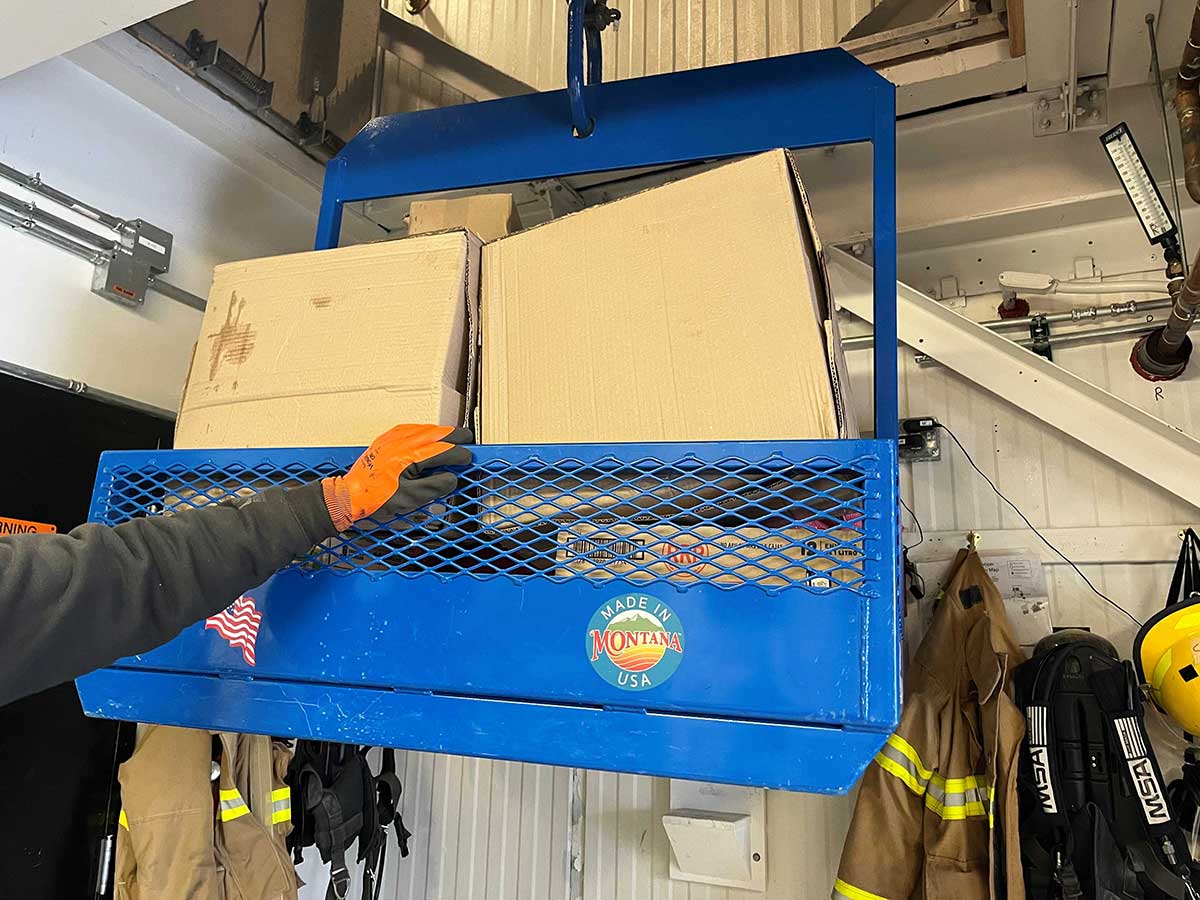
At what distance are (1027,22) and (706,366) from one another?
3.84 ft

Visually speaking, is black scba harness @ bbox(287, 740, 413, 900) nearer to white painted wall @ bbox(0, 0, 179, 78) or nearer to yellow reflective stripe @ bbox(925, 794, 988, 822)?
yellow reflective stripe @ bbox(925, 794, 988, 822)

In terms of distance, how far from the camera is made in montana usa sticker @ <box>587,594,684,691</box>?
42.4 inches

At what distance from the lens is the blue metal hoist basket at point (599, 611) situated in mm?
1031

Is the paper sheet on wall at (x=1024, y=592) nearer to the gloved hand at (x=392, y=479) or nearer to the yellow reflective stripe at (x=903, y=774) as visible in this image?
the yellow reflective stripe at (x=903, y=774)

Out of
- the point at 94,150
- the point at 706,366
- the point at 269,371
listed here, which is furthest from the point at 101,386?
the point at 706,366

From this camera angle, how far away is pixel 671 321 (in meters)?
1.24

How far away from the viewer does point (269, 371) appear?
1.41m

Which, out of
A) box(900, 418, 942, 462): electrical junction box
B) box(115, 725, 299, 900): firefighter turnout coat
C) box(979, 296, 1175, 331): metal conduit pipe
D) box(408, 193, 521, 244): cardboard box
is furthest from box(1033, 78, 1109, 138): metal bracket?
box(115, 725, 299, 900): firefighter turnout coat

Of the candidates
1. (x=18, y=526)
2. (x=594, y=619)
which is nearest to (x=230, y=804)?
(x=18, y=526)

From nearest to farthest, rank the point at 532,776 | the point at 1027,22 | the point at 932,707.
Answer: the point at 1027,22
the point at 932,707
the point at 532,776

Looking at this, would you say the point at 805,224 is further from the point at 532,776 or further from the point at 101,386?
the point at 532,776

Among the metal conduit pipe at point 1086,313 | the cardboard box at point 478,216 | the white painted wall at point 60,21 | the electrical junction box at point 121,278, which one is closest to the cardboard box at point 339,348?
the cardboard box at point 478,216

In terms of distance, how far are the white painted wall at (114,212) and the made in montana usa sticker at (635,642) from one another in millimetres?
1505

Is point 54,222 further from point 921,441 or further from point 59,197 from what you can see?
point 921,441
